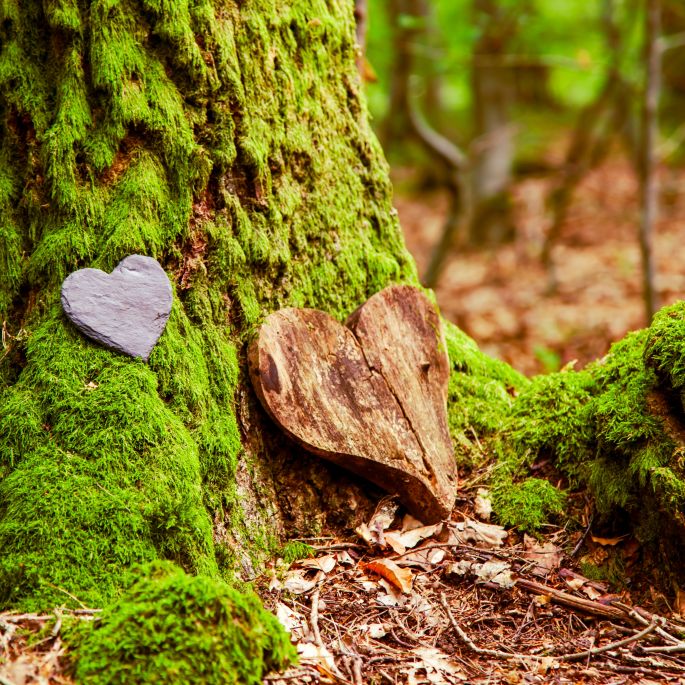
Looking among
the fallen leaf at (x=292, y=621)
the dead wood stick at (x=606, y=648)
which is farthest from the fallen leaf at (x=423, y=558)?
the dead wood stick at (x=606, y=648)

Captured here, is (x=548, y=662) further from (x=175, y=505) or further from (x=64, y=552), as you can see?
(x=64, y=552)

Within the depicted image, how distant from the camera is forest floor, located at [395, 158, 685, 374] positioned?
25.5 feet

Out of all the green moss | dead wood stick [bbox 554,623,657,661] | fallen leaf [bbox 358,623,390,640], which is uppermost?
the green moss

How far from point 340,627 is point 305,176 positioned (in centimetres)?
202

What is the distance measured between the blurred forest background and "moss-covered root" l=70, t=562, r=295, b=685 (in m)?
3.92

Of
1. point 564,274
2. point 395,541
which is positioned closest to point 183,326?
point 395,541

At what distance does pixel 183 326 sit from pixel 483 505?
160cm

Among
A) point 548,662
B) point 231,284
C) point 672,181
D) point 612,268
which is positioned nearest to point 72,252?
point 231,284

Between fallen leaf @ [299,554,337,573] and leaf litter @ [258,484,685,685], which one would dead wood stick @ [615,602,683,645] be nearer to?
leaf litter @ [258,484,685,685]

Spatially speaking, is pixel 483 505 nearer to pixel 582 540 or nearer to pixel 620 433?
pixel 582 540

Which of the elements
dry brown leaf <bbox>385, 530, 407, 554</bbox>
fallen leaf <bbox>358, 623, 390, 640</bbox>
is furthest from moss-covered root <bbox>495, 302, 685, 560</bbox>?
fallen leaf <bbox>358, 623, 390, 640</bbox>

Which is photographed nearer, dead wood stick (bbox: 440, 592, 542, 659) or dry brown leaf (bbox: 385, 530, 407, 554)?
dead wood stick (bbox: 440, 592, 542, 659)

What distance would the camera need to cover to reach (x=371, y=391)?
3.00m

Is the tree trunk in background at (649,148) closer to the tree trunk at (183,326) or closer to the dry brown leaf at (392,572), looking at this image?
the tree trunk at (183,326)
